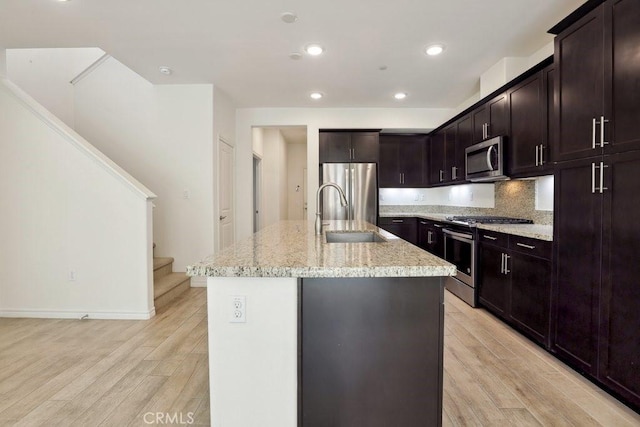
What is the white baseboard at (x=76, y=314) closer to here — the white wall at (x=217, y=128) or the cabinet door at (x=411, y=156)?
the white wall at (x=217, y=128)

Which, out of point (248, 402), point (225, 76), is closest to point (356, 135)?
point (225, 76)

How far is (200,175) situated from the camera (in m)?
4.23

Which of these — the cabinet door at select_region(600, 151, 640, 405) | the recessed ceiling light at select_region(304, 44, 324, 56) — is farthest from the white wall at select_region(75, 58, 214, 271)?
the cabinet door at select_region(600, 151, 640, 405)

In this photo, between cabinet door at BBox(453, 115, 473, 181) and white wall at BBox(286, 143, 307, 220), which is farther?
white wall at BBox(286, 143, 307, 220)

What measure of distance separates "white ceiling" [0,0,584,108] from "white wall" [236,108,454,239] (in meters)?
1.07

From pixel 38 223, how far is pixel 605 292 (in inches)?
179

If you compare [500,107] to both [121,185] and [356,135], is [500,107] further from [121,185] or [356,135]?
[121,185]

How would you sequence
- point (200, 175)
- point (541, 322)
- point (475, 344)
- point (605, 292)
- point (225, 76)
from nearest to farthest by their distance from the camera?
point (605, 292), point (541, 322), point (475, 344), point (225, 76), point (200, 175)

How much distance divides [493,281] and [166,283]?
3551 mm

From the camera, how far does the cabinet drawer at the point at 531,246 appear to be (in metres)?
2.33

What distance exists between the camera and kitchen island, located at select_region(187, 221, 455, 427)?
124 cm

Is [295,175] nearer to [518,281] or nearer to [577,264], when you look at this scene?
[518,281]

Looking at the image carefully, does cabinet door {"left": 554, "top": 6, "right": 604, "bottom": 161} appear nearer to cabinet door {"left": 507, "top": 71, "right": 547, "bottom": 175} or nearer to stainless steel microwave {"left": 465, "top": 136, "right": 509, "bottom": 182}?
cabinet door {"left": 507, "top": 71, "right": 547, "bottom": 175}

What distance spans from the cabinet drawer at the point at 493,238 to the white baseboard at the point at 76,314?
3.35 metres
